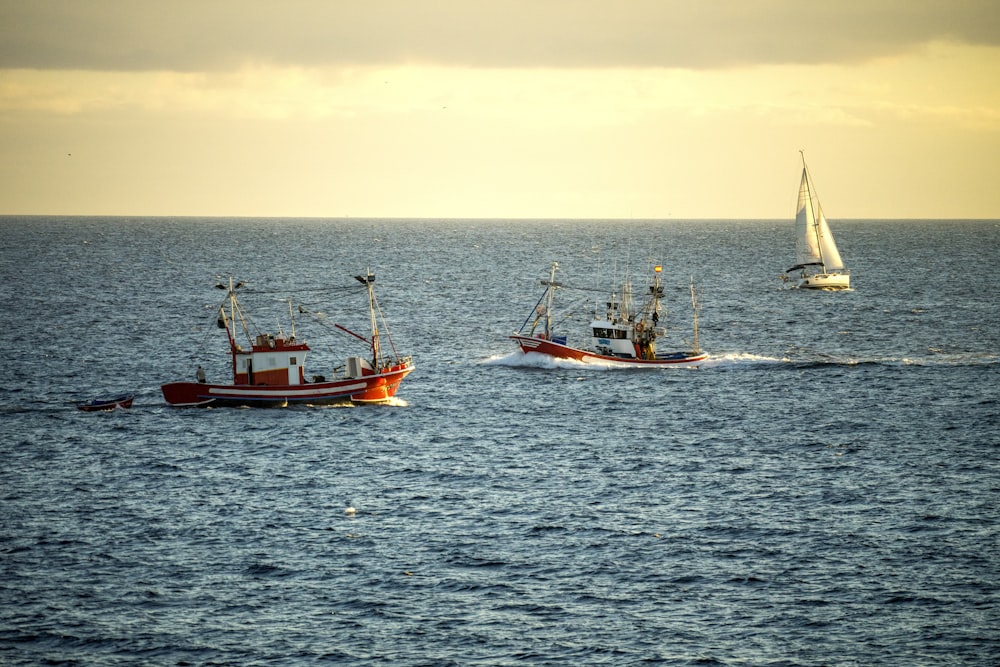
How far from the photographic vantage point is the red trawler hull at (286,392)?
299 feet

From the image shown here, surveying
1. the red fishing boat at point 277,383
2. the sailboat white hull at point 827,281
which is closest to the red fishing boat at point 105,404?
the red fishing boat at point 277,383

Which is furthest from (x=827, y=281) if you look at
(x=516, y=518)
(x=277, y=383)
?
(x=516, y=518)

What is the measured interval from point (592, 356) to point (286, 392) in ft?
108

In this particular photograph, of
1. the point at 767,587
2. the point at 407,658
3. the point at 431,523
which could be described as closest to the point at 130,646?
the point at 407,658

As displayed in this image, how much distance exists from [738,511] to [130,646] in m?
32.8

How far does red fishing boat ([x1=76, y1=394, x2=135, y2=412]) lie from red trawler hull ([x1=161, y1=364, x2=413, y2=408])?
295 cm

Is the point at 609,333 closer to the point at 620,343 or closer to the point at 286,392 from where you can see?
the point at 620,343

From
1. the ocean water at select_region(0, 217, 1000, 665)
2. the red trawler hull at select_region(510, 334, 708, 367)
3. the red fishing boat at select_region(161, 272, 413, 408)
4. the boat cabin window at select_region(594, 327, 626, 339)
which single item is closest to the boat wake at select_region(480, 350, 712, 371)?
the red trawler hull at select_region(510, 334, 708, 367)

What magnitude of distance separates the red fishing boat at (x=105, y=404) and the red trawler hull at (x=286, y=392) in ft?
9.67

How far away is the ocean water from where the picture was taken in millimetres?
48812

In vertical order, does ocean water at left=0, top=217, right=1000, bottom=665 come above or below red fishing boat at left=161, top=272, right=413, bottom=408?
below

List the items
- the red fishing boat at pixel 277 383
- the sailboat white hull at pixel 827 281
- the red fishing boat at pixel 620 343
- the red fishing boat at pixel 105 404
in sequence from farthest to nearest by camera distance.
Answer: the sailboat white hull at pixel 827 281
the red fishing boat at pixel 620 343
the red fishing boat at pixel 277 383
the red fishing boat at pixel 105 404

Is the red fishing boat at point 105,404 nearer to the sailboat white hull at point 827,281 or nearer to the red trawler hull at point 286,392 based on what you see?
the red trawler hull at point 286,392

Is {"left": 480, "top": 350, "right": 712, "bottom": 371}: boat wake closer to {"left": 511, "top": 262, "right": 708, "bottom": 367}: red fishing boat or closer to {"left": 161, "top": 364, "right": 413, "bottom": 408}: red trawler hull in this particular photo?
{"left": 511, "top": 262, "right": 708, "bottom": 367}: red fishing boat
